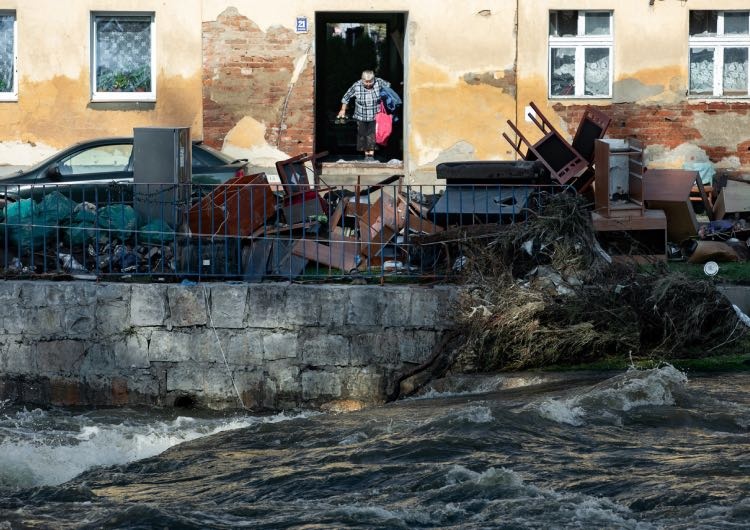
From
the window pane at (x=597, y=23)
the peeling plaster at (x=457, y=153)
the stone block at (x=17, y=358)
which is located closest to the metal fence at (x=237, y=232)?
the stone block at (x=17, y=358)

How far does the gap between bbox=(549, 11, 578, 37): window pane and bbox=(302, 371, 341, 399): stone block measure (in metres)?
9.96

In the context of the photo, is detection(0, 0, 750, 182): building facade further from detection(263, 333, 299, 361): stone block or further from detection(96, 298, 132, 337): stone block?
detection(263, 333, 299, 361): stone block

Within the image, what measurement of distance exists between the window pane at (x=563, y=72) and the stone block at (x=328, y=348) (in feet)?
31.1

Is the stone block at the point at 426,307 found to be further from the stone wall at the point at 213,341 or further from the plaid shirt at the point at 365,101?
the plaid shirt at the point at 365,101

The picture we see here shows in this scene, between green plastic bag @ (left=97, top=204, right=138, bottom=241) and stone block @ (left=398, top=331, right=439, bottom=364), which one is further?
green plastic bag @ (left=97, top=204, right=138, bottom=241)

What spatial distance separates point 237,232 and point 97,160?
17.8 feet

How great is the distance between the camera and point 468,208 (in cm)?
1185

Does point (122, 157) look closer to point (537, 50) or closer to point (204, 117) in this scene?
point (204, 117)

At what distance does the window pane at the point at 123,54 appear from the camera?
63.7ft

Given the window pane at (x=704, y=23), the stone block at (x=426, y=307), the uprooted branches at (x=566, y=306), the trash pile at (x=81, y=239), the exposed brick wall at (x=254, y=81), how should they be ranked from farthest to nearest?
the window pane at (x=704, y=23) → the exposed brick wall at (x=254, y=81) → the trash pile at (x=81, y=239) → the stone block at (x=426, y=307) → the uprooted branches at (x=566, y=306)

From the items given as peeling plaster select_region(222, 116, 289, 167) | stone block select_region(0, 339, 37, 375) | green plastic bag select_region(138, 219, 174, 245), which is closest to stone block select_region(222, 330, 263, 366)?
green plastic bag select_region(138, 219, 174, 245)

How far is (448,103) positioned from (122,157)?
17.4ft

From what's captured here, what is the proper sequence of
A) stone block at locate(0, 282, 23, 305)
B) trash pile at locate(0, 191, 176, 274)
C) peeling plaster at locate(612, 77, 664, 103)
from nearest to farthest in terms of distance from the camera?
stone block at locate(0, 282, 23, 305) < trash pile at locate(0, 191, 176, 274) < peeling plaster at locate(612, 77, 664, 103)

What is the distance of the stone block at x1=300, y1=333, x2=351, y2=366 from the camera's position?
1100cm
